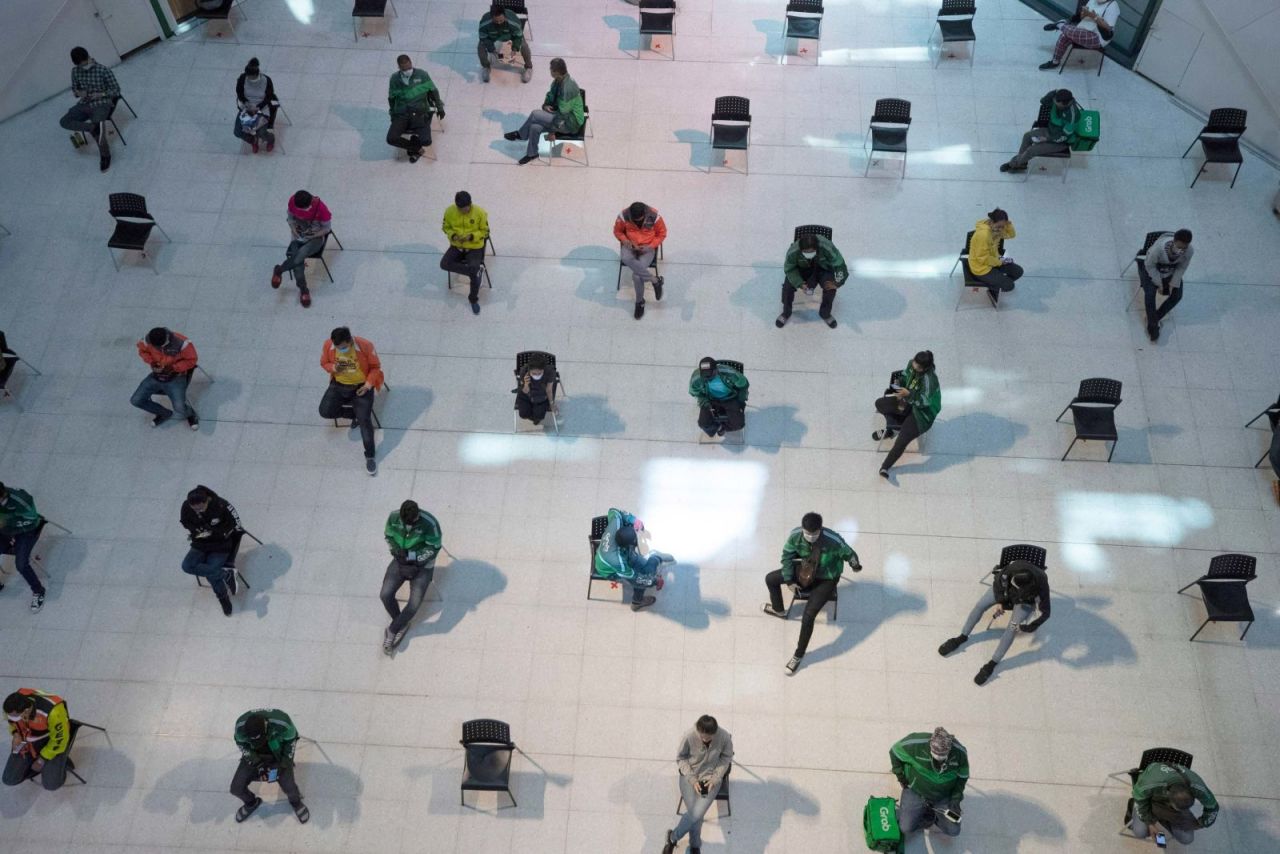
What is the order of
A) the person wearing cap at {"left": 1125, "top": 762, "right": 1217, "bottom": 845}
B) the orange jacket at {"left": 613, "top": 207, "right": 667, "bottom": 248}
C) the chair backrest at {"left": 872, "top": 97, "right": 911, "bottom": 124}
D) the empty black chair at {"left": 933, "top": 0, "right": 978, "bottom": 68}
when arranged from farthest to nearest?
1. the empty black chair at {"left": 933, "top": 0, "right": 978, "bottom": 68}
2. the chair backrest at {"left": 872, "top": 97, "right": 911, "bottom": 124}
3. the orange jacket at {"left": 613, "top": 207, "right": 667, "bottom": 248}
4. the person wearing cap at {"left": 1125, "top": 762, "right": 1217, "bottom": 845}

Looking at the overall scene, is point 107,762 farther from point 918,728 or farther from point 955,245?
point 955,245

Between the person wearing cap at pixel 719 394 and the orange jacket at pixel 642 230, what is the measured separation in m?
1.65

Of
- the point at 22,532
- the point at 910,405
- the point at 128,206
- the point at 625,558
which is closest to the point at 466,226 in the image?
the point at 128,206

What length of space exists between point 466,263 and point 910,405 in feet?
15.5

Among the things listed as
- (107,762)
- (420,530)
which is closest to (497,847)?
(420,530)

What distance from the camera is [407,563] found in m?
9.28

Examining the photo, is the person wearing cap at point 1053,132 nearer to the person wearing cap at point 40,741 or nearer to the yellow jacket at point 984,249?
the yellow jacket at point 984,249

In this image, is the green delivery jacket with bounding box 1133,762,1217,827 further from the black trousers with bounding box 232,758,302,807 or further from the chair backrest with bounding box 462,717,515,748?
the black trousers with bounding box 232,758,302,807

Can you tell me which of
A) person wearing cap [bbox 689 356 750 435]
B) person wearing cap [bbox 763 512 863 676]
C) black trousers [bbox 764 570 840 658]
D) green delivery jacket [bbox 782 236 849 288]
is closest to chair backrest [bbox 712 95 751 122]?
green delivery jacket [bbox 782 236 849 288]

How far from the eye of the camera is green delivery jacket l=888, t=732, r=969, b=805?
26.3 ft

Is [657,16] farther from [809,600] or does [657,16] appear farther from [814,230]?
[809,600]

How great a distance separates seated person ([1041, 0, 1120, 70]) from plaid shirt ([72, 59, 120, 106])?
11419 millimetres

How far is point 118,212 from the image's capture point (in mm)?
11523

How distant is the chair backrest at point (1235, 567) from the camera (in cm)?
919
